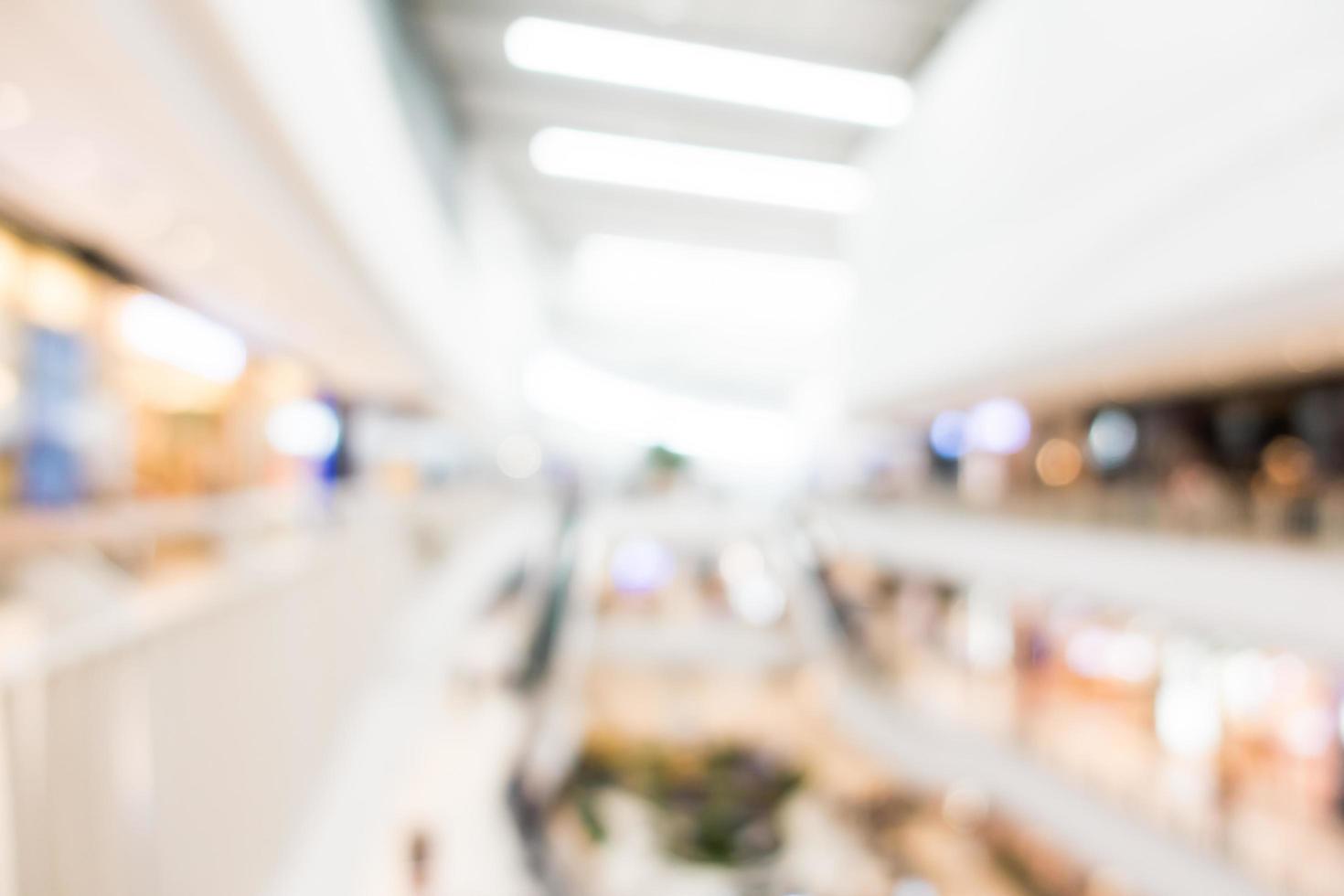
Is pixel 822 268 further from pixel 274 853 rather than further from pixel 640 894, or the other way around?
pixel 274 853

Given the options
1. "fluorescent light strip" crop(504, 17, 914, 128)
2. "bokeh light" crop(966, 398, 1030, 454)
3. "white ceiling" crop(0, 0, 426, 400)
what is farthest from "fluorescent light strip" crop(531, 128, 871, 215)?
"bokeh light" crop(966, 398, 1030, 454)

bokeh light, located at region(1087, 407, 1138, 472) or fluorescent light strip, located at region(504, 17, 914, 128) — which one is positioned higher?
fluorescent light strip, located at region(504, 17, 914, 128)

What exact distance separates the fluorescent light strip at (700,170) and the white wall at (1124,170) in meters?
1.42

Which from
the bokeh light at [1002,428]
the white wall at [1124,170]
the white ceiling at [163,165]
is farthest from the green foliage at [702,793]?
the bokeh light at [1002,428]

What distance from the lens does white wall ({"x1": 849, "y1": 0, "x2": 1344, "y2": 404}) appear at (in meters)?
3.28

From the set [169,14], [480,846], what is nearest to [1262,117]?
[169,14]

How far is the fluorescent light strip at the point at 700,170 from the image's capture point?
734 cm

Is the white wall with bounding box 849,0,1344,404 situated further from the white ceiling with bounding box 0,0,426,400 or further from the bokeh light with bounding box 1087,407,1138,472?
the bokeh light with bounding box 1087,407,1138,472

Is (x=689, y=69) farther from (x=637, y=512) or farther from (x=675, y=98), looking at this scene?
(x=637, y=512)

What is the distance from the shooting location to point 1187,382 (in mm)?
8477

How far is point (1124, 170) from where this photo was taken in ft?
14.1

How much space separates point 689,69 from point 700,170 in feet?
8.47

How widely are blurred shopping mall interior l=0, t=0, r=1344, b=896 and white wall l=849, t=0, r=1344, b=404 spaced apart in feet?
0.08

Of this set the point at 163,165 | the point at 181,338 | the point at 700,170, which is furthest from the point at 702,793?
the point at 181,338
